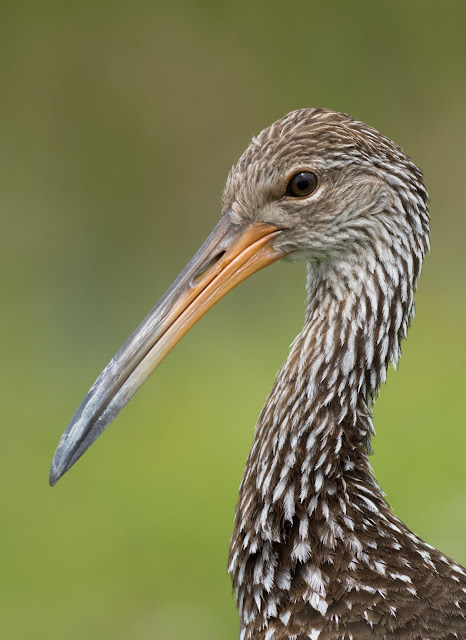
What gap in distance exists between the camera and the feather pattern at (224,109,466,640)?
3.33 m

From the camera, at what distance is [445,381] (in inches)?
349

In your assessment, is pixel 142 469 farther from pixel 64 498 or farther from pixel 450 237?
pixel 450 237

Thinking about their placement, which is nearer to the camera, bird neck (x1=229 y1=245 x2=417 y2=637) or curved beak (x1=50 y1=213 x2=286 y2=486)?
curved beak (x1=50 y1=213 x2=286 y2=486)

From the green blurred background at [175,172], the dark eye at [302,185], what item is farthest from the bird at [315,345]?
the green blurred background at [175,172]

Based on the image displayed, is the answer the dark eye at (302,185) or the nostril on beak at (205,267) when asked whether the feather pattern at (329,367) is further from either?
the nostril on beak at (205,267)

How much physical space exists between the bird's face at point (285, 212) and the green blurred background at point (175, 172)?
500 cm

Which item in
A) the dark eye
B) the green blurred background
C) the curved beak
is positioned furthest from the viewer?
the green blurred background

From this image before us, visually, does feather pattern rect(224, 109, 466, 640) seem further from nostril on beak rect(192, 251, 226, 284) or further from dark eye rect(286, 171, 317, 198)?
nostril on beak rect(192, 251, 226, 284)

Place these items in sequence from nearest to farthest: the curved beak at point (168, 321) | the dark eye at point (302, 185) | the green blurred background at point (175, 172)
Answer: the curved beak at point (168, 321) < the dark eye at point (302, 185) < the green blurred background at point (175, 172)

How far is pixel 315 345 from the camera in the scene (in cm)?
344

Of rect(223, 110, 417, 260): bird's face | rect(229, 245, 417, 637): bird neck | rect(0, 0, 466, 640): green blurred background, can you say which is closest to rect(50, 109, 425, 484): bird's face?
rect(223, 110, 417, 260): bird's face

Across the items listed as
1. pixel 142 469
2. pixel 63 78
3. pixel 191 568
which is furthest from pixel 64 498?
pixel 63 78

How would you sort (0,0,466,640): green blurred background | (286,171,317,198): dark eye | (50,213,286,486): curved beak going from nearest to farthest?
1. (50,213,286,486): curved beak
2. (286,171,317,198): dark eye
3. (0,0,466,640): green blurred background

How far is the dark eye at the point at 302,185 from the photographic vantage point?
3.37 metres
